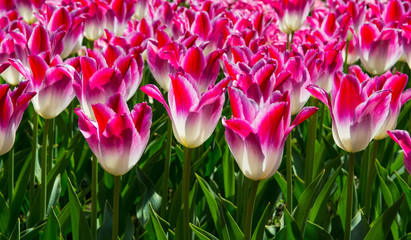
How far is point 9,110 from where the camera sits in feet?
5.05

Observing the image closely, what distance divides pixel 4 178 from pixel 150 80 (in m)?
1.34

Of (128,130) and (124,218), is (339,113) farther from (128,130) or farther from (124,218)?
(124,218)

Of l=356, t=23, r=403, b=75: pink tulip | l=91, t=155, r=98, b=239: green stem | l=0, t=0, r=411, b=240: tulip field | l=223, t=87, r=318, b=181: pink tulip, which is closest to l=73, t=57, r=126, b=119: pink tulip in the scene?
l=0, t=0, r=411, b=240: tulip field

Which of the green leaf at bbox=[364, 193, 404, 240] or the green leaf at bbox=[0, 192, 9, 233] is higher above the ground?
the green leaf at bbox=[364, 193, 404, 240]

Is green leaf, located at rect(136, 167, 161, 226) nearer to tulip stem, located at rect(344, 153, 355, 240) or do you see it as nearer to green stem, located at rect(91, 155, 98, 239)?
green stem, located at rect(91, 155, 98, 239)

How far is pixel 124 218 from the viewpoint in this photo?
2.17 m

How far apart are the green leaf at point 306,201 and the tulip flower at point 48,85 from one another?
2.47ft

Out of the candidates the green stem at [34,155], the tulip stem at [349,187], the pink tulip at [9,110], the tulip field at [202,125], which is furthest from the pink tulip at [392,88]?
the green stem at [34,155]

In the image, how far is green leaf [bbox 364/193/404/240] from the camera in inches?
66.9

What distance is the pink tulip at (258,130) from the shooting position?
4.45 ft

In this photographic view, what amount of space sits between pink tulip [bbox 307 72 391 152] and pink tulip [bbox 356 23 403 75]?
89 centimetres

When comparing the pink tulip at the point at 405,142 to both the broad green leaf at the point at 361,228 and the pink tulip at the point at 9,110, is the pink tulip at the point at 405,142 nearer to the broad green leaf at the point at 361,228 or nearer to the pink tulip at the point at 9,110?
the broad green leaf at the point at 361,228

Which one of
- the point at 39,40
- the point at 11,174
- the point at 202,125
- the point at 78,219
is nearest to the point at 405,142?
the point at 202,125

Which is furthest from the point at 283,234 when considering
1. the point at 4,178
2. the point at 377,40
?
the point at 4,178
